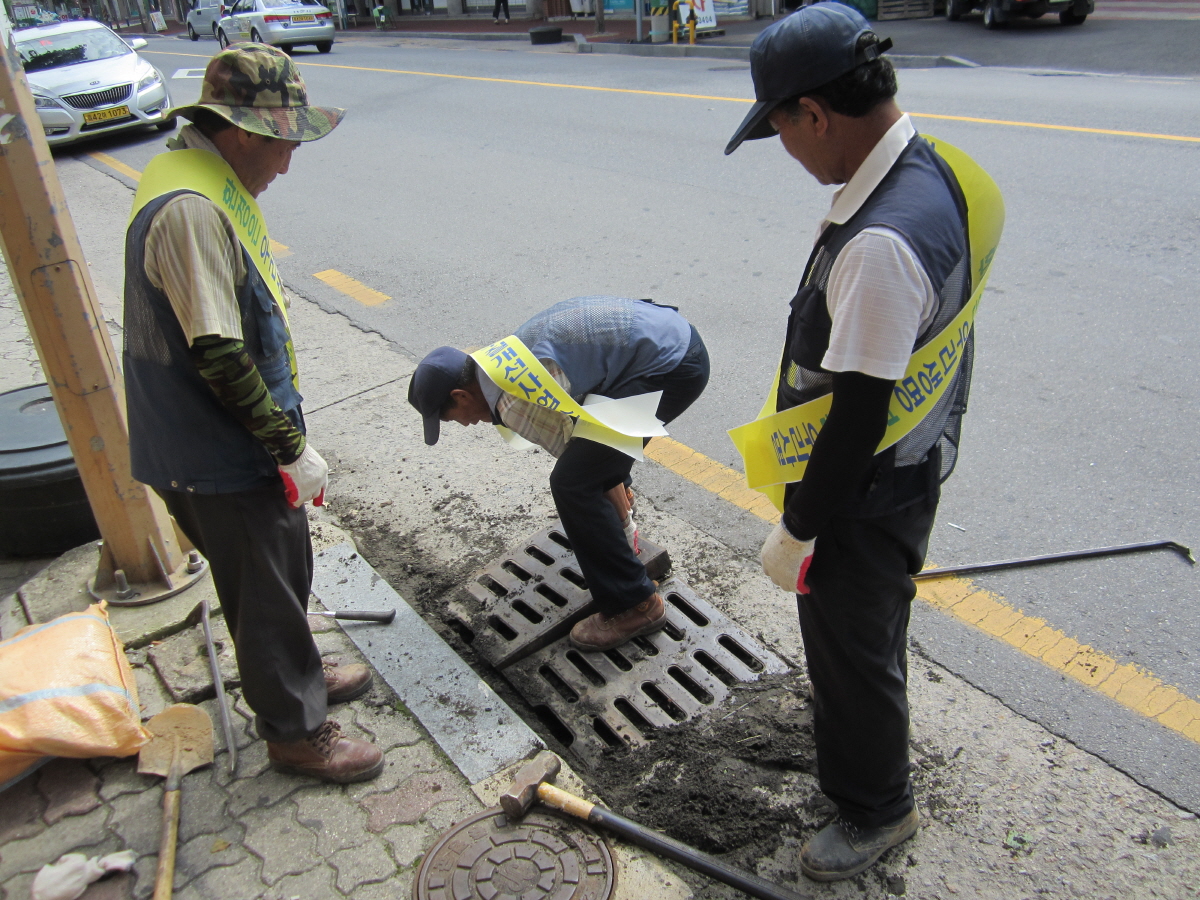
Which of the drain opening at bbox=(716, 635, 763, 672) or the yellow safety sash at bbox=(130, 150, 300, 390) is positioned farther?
the drain opening at bbox=(716, 635, 763, 672)

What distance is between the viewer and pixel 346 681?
2.71 m

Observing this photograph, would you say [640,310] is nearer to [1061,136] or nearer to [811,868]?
[811,868]

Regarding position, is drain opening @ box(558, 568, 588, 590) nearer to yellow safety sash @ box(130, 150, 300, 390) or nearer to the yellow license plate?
yellow safety sash @ box(130, 150, 300, 390)

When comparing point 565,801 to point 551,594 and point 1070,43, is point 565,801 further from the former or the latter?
point 1070,43

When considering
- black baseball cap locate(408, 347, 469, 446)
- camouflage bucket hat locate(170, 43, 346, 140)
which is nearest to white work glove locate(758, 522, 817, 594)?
black baseball cap locate(408, 347, 469, 446)

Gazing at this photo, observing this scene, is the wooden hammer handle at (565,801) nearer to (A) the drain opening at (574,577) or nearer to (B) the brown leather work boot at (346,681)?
(B) the brown leather work boot at (346,681)

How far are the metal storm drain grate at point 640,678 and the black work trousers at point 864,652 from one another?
59 centimetres

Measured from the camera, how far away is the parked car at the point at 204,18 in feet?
94.7

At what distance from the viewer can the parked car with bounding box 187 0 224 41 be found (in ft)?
94.7

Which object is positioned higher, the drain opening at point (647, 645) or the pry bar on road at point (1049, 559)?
the pry bar on road at point (1049, 559)

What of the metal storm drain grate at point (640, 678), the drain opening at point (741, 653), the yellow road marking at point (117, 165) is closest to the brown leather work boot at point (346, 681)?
the metal storm drain grate at point (640, 678)

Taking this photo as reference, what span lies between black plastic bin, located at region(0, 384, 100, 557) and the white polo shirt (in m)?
2.96

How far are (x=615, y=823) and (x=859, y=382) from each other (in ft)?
4.20

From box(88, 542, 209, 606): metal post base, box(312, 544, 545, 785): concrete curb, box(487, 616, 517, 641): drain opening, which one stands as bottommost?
box(487, 616, 517, 641): drain opening
